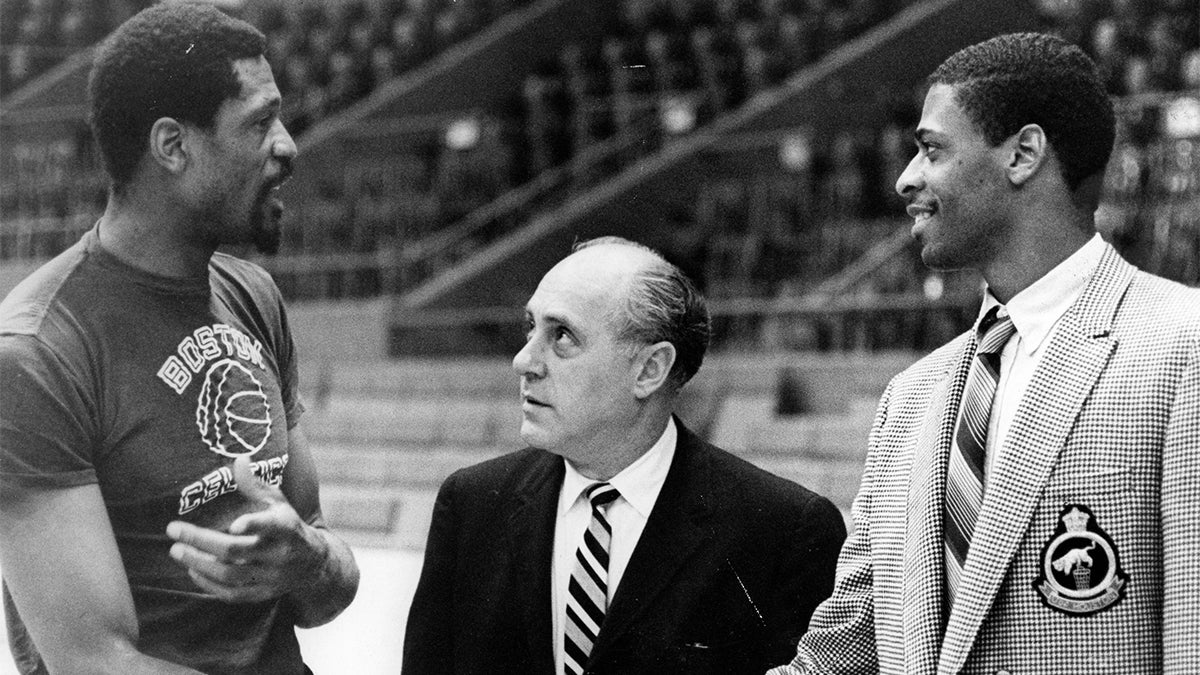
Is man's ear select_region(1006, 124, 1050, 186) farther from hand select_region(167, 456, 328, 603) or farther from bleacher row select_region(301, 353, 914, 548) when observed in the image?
hand select_region(167, 456, 328, 603)

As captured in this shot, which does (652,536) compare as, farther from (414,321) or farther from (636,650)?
(414,321)

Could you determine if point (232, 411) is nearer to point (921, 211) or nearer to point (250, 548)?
point (250, 548)

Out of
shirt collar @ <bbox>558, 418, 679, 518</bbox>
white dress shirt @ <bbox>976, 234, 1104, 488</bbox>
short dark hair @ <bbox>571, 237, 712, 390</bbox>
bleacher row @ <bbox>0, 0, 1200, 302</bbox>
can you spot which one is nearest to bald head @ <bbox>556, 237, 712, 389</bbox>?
short dark hair @ <bbox>571, 237, 712, 390</bbox>

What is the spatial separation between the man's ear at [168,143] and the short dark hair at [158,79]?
0.01 m

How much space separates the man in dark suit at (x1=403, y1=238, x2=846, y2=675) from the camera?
2461 mm

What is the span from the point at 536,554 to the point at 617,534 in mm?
153

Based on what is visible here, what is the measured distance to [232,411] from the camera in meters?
2.27

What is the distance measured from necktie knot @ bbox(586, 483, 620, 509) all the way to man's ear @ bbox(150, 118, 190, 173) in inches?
36.4

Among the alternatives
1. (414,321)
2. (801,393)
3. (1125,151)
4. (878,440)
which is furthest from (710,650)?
(1125,151)

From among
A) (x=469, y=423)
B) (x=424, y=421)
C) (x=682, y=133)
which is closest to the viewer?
(x=469, y=423)

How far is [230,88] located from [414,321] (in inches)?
185

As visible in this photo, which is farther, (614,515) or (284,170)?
(614,515)

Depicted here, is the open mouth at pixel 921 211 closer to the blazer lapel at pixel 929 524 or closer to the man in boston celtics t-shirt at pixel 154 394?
the blazer lapel at pixel 929 524

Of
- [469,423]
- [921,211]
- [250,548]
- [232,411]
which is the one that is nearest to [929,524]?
[921,211]
